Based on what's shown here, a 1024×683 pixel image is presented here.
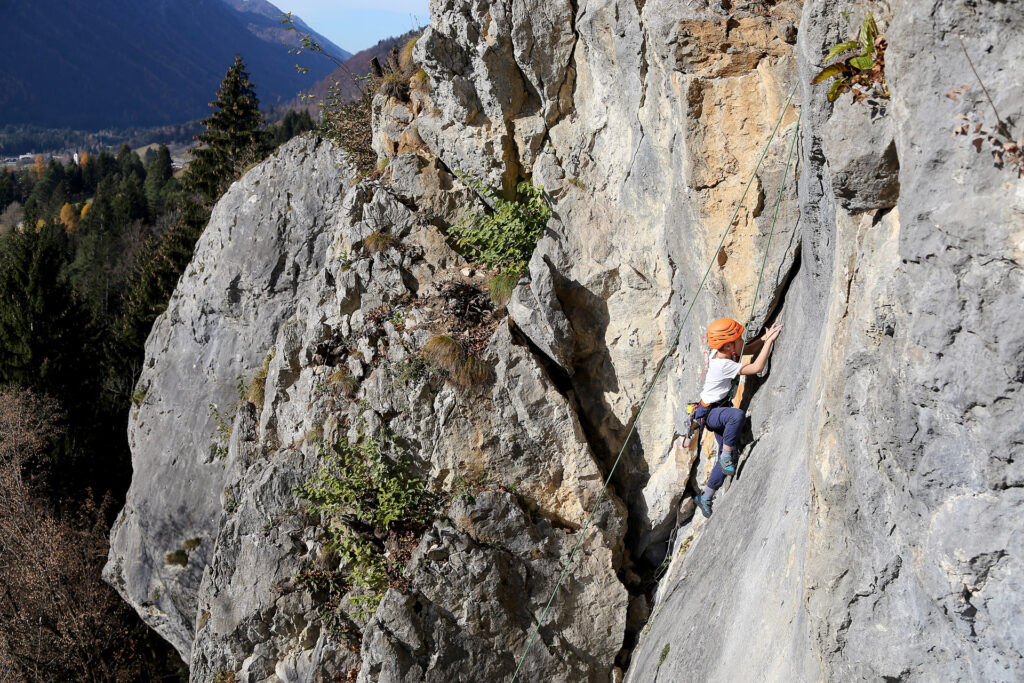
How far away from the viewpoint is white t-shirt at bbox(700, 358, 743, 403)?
265 inches

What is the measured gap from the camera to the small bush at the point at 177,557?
1317 centimetres

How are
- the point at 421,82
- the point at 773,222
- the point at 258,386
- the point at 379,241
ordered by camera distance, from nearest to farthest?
1. the point at 773,222
2. the point at 379,241
3. the point at 421,82
4. the point at 258,386

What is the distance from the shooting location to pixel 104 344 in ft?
91.8

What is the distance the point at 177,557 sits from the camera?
1325cm

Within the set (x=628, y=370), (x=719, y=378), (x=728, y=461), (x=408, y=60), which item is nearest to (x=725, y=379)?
(x=719, y=378)

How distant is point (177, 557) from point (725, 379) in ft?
38.3

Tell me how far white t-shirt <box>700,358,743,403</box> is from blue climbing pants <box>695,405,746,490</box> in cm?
15

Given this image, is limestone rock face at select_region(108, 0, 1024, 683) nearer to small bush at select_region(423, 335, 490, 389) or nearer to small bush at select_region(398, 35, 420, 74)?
small bush at select_region(423, 335, 490, 389)

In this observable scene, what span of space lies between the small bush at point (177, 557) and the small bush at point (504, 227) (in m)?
8.54

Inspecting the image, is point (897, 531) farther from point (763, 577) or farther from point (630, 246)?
point (630, 246)

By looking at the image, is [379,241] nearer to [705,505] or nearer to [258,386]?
[258,386]

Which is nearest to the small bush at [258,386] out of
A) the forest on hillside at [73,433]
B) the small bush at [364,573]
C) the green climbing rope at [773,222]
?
the small bush at [364,573]

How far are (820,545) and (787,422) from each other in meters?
2.07

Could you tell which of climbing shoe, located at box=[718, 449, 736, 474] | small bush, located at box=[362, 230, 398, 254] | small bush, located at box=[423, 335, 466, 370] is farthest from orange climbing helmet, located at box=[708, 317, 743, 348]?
small bush, located at box=[362, 230, 398, 254]
